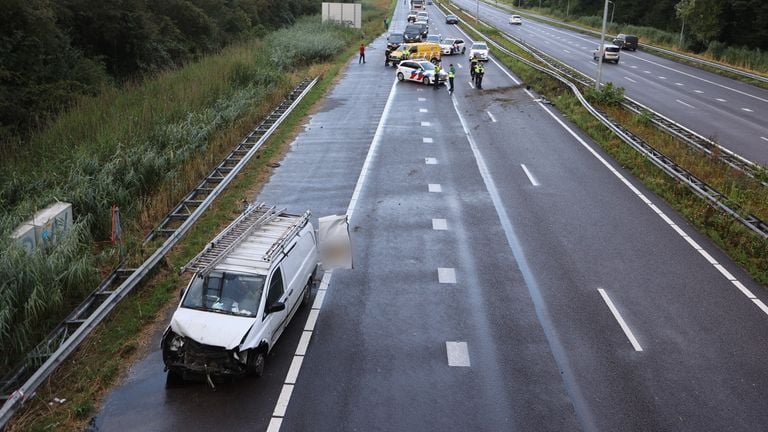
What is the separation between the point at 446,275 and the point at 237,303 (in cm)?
502

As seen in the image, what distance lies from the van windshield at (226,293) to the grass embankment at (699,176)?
10378mm

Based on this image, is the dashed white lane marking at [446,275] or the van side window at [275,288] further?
the dashed white lane marking at [446,275]

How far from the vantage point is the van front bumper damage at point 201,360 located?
948cm

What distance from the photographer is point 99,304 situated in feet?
38.3

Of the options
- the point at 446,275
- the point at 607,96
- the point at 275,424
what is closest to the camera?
the point at 275,424

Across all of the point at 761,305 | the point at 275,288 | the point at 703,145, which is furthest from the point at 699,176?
the point at 275,288

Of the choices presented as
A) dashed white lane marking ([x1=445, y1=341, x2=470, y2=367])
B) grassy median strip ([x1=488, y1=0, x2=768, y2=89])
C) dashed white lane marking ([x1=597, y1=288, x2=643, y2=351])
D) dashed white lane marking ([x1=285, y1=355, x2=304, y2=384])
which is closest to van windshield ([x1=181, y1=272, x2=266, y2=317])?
dashed white lane marking ([x1=285, y1=355, x2=304, y2=384])

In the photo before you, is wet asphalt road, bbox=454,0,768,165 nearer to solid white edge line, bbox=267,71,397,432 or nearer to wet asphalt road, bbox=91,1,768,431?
wet asphalt road, bbox=91,1,768,431

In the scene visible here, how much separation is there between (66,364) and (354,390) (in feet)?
14.8

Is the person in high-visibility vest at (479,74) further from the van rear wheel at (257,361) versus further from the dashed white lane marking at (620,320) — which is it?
the van rear wheel at (257,361)

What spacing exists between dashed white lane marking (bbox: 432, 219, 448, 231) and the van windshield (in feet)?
22.1

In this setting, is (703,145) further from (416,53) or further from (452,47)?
(452,47)

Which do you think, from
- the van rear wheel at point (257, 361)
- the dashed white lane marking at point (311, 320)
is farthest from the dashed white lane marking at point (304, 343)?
the van rear wheel at point (257, 361)

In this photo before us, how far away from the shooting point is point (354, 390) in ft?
32.2
